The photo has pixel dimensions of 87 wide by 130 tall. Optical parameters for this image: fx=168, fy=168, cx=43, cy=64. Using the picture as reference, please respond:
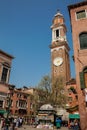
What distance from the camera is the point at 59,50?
195 feet

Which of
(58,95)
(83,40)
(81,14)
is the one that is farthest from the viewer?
(58,95)

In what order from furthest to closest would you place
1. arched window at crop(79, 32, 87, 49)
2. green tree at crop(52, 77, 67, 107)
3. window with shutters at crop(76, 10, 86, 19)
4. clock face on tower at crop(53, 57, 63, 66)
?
1. clock face on tower at crop(53, 57, 63, 66)
2. green tree at crop(52, 77, 67, 107)
3. window with shutters at crop(76, 10, 86, 19)
4. arched window at crop(79, 32, 87, 49)

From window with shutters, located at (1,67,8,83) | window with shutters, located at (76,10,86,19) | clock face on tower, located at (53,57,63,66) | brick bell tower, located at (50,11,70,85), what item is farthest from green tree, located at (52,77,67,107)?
window with shutters, located at (76,10,86,19)

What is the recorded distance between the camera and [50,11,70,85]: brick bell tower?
55547 millimetres

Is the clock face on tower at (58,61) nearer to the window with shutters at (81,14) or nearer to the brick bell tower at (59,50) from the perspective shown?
the brick bell tower at (59,50)

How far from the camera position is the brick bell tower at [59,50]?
182 ft

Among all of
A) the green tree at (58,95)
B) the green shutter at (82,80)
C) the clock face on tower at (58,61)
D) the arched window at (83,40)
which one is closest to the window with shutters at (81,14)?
the arched window at (83,40)

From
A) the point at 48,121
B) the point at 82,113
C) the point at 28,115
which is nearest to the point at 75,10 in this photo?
the point at 82,113

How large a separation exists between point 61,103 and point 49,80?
219 inches

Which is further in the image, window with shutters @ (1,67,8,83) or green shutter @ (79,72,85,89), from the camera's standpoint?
window with shutters @ (1,67,8,83)

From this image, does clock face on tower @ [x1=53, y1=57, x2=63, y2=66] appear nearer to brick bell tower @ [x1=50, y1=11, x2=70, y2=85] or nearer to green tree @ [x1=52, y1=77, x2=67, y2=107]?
brick bell tower @ [x1=50, y1=11, x2=70, y2=85]

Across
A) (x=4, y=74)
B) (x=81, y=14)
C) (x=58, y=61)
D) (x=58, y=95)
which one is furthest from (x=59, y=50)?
(x=81, y=14)

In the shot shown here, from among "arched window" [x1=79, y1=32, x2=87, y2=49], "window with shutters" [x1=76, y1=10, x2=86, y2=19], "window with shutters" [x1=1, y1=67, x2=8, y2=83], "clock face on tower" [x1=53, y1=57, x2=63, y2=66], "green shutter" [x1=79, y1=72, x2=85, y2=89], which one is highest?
"clock face on tower" [x1=53, y1=57, x2=63, y2=66]

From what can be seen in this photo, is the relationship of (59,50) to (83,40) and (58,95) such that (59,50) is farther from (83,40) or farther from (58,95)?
(83,40)
